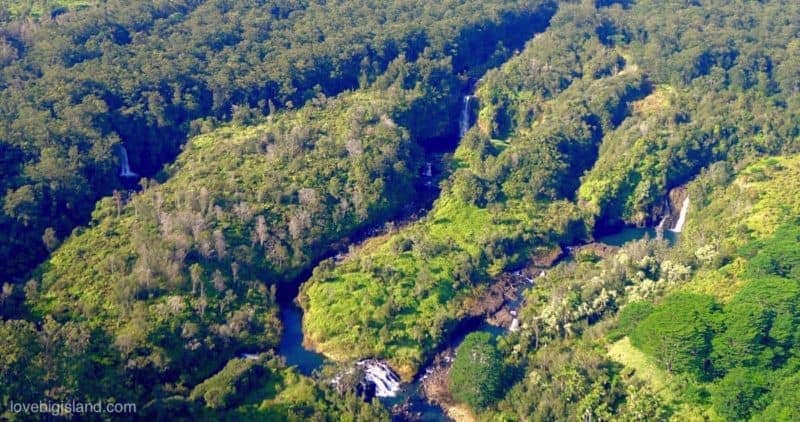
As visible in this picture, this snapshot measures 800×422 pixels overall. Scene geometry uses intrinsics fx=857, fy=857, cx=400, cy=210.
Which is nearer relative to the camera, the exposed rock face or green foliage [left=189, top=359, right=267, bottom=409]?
green foliage [left=189, top=359, right=267, bottom=409]

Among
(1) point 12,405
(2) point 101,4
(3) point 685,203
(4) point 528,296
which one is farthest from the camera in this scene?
(2) point 101,4

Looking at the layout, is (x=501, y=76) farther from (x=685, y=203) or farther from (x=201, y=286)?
(x=201, y=286)

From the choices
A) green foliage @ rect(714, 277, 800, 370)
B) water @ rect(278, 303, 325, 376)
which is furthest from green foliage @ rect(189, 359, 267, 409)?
green foliage @ rect(714, 277, 800, 370)

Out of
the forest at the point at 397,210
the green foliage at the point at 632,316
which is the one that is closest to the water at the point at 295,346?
the forest at the point at 397,210

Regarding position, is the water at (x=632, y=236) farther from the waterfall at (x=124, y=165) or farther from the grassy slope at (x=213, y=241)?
the waterfall at (x=124, y=165)

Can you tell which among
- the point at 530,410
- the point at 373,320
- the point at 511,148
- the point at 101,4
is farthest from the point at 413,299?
the point at 101,4

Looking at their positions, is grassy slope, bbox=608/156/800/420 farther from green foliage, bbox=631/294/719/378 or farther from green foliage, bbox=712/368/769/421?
→ green foliage, bbox=631/294/719/378
